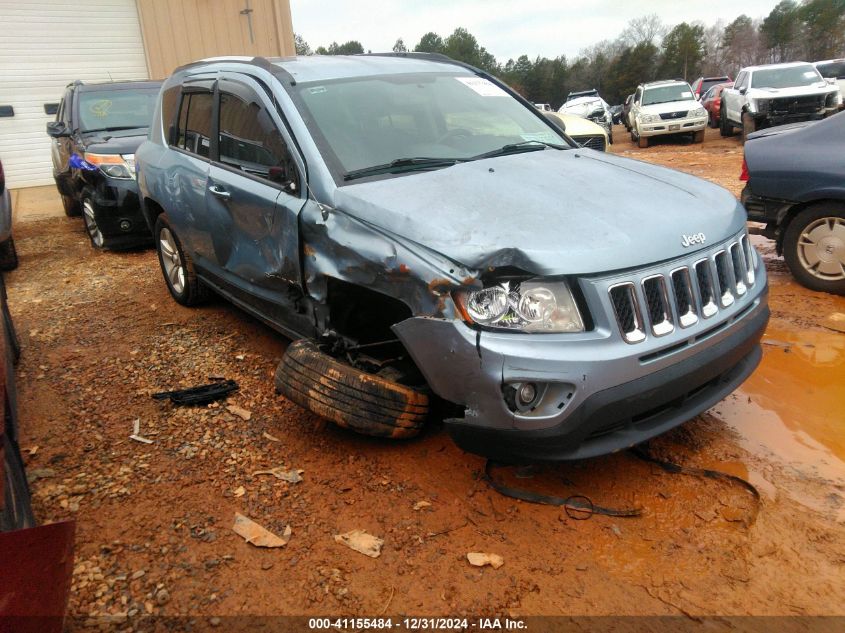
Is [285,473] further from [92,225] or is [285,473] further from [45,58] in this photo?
[45,58]

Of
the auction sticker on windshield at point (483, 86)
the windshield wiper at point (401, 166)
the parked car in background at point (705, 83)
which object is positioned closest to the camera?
the windshield wiper at point (401, 166)

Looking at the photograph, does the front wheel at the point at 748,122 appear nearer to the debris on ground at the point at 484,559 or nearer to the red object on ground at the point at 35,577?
the debris on ground at the point at 484,559

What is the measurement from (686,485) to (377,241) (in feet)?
5.78

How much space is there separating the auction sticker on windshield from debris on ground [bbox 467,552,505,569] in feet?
9.42

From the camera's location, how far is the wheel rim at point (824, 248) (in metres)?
5.04

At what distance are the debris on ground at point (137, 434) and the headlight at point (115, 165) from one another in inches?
174

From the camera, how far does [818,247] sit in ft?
17.0

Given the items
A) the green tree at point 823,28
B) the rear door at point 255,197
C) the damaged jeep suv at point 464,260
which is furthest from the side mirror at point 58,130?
the green tree at point 823,28

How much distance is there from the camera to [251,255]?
3.86 metres

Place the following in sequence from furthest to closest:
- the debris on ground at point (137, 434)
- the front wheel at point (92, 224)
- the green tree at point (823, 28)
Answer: the green tree at point (823, 28), the front wheel at point (92, 224), the debris on ground at point (137, 434)

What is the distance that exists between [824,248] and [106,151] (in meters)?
7.22

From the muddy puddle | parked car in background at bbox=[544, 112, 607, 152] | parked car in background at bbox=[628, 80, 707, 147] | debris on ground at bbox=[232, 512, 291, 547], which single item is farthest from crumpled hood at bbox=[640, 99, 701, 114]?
debris on ground at bbox=[232, 512, 291, 547]

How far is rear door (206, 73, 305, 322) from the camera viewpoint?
3.39 m

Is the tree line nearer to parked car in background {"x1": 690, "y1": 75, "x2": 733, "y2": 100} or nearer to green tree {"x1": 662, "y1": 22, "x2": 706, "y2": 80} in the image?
green tree {"x1": 662, "y1": 22, "x2": 706, "y2": 80}
